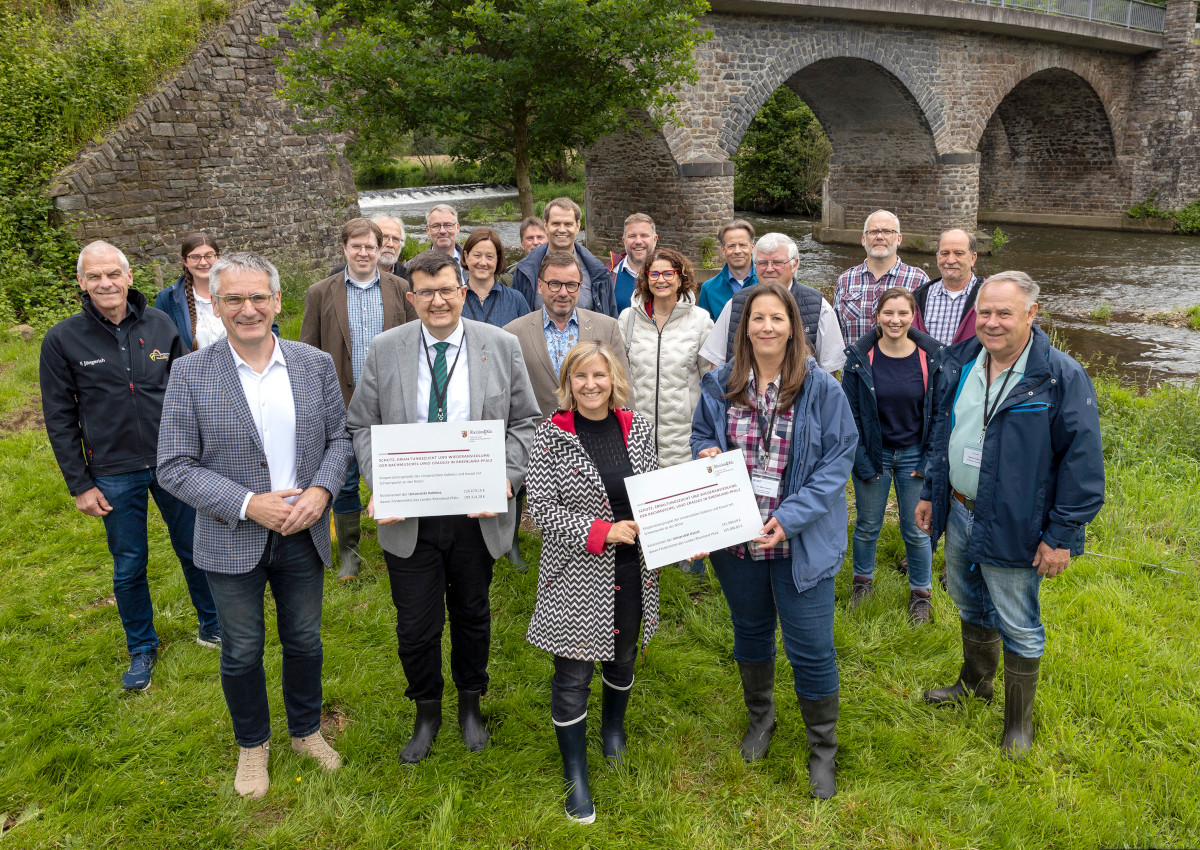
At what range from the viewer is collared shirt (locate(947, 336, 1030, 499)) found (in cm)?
289

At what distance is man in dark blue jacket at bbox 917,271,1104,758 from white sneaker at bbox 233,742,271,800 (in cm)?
273

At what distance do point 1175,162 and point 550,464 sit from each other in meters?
27.5

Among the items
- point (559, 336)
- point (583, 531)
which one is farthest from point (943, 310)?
point (583, 531)

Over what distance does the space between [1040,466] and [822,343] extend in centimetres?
134

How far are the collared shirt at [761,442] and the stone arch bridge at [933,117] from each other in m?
13.2

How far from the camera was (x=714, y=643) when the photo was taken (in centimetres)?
381

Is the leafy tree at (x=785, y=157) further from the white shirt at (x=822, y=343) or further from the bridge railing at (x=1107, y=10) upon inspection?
the white shirt at (x=822, y=343)

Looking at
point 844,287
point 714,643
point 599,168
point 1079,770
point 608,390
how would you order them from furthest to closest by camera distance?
point 599,168 < point 844,287 < point 714,643 < point 1079,770 < point 608,390

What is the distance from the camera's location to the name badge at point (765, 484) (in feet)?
8.99

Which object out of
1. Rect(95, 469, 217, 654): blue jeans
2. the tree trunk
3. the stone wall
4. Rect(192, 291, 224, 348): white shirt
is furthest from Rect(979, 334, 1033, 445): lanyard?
the stone wall

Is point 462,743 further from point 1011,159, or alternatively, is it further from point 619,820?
point 1011,159

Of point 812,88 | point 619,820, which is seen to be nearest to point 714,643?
point 619,820

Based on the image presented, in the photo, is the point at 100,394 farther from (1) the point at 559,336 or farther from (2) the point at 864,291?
(2) the point at 864,291

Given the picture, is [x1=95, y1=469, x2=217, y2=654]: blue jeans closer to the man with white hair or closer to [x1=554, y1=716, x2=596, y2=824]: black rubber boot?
the man with white hair
